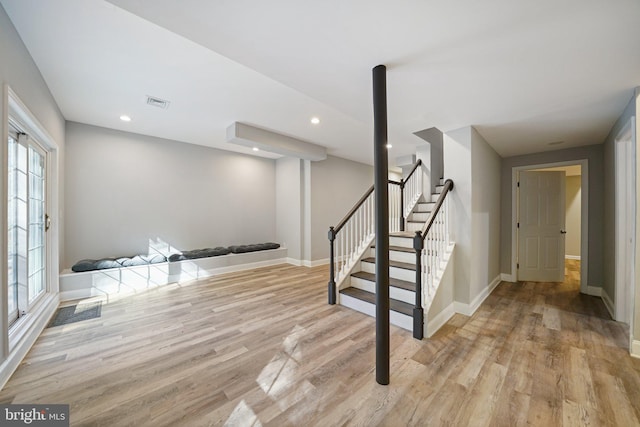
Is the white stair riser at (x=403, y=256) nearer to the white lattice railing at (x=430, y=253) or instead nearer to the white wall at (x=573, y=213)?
the white lattice railing at (x=430, y=253)

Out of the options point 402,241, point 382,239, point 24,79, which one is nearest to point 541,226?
point 402,241

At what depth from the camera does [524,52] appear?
165cm

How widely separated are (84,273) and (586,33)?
583cm

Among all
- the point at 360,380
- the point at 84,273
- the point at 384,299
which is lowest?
the point at 360,380

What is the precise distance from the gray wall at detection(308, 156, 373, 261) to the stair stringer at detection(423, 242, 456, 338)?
10.5ft

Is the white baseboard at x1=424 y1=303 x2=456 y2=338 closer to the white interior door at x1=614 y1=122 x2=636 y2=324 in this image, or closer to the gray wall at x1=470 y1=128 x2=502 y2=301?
the gray wall at x1=470 y1=128 x2=502 y2=301

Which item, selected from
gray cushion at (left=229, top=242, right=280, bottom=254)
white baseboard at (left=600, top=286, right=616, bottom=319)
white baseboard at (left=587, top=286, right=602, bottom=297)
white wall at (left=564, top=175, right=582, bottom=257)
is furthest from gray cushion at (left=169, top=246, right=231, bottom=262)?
white wall at (left=564, top=175, right=582, bottom=257)

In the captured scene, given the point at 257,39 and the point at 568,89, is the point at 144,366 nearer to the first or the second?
the point at 257,39

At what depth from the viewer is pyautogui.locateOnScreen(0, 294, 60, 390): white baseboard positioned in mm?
1739

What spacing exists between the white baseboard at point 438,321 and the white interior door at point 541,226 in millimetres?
2570

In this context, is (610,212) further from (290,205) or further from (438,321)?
(290,205)

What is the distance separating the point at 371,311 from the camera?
114 inches

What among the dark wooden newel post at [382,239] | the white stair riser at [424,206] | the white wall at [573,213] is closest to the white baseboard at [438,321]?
the dark wooden newel post at [382,239]

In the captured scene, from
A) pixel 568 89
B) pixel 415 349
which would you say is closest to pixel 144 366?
pixel 415 349
